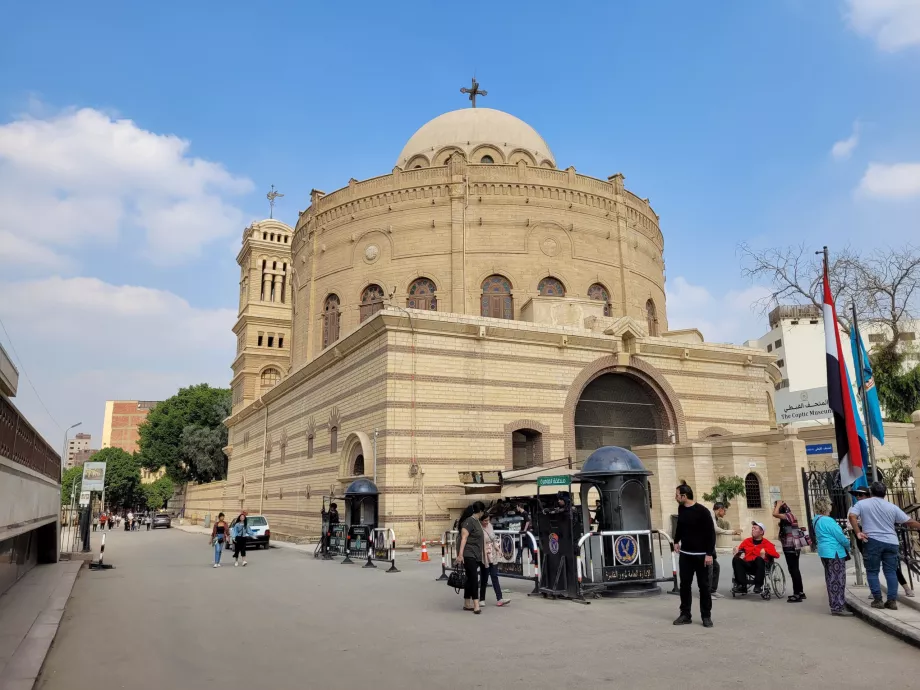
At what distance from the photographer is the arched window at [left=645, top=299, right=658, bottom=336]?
3131cm

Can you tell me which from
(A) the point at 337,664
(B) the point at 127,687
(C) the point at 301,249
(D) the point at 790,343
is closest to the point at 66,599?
(B) the point at 127,687

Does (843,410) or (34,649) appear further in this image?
(843,410)

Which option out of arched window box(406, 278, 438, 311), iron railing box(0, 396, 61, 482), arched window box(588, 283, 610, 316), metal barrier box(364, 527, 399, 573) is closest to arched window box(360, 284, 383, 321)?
arched window box(406, 278, 438, 311)

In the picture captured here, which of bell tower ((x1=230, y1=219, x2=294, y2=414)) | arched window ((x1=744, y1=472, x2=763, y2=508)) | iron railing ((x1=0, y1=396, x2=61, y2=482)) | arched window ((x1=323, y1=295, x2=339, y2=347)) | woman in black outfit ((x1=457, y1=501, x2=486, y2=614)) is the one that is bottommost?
woman in black outfit ((x1=457, y1=501, x2=486, y2=614))

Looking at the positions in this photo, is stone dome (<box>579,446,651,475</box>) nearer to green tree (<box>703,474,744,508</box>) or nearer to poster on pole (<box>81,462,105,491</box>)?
green tree (<box>703,474,744,508</box>)

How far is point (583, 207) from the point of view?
2953 centimetres

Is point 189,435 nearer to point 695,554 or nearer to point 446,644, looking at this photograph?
point 446,644

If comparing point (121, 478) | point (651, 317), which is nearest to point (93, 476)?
point (651, 317)

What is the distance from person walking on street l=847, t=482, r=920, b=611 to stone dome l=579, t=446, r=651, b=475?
3555 mm

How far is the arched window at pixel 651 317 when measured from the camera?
31.3 meters

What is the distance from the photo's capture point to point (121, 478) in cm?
7394

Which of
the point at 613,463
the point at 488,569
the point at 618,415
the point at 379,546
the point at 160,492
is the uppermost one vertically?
the point at 618,415

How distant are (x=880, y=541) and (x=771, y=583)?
7.68 ft

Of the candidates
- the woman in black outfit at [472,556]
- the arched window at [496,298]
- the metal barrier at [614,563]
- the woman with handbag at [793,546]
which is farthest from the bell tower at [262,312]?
the woman with handbag at [793,546]
